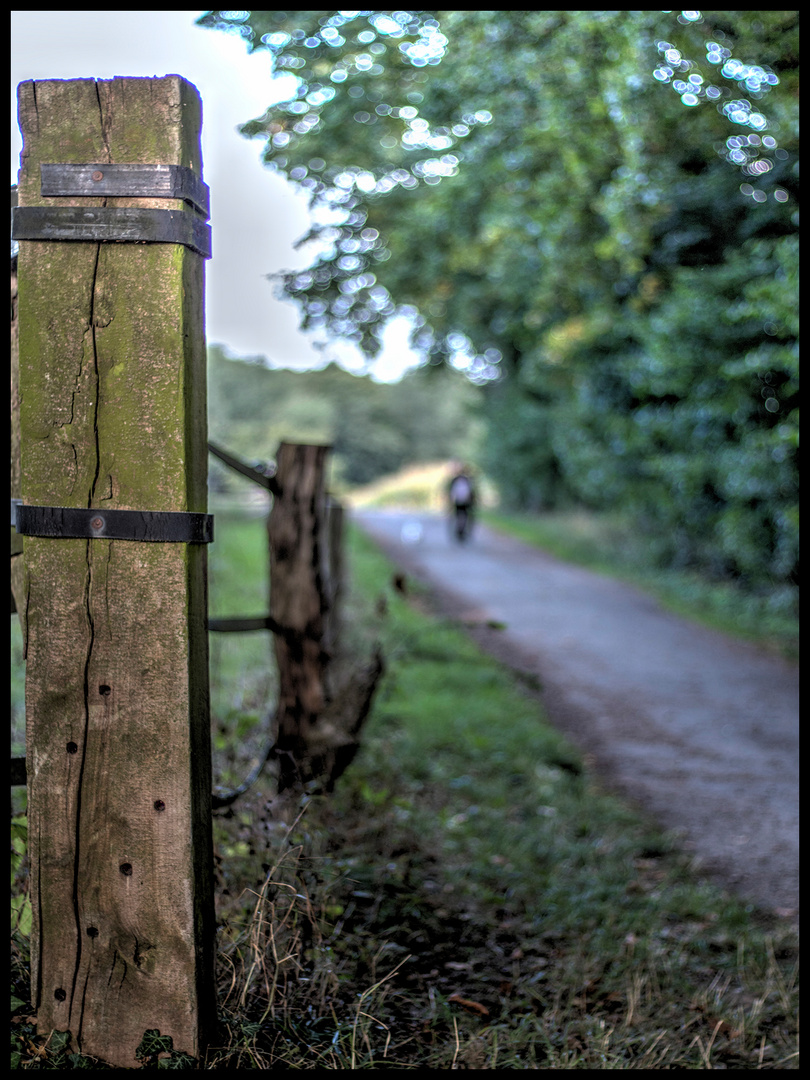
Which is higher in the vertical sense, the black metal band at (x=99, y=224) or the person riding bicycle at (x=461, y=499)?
the black metal band at (x=99, y=224)

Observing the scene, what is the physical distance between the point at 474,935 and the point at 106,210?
2.90 meters

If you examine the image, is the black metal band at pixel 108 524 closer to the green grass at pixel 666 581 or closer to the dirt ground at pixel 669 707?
the dirt ground at pixel 669 707

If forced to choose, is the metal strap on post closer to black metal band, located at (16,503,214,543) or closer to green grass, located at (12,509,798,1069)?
black metal band, located at (16,503,214,543)

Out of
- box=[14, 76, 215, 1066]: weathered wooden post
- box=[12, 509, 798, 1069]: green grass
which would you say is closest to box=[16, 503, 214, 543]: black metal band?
box=[14, 76, 215, 1066]: weathered wooden post

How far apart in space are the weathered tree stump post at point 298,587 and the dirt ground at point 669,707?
0.82 metres

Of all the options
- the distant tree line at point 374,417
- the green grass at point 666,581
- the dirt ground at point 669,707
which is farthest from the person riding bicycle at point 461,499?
the distant tree line at point 374,417

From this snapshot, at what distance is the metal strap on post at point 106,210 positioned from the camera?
227cm

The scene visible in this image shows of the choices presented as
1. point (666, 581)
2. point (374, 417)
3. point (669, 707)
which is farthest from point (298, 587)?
point (374, 417)

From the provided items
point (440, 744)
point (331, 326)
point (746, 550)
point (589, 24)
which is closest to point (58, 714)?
point (440, 744)

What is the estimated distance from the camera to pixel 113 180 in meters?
2.27

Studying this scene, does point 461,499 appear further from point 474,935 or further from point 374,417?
point 374,417

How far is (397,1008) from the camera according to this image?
2.95 m

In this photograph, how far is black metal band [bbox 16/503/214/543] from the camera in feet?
7.48

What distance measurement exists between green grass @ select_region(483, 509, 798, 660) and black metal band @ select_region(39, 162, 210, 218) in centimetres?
948
